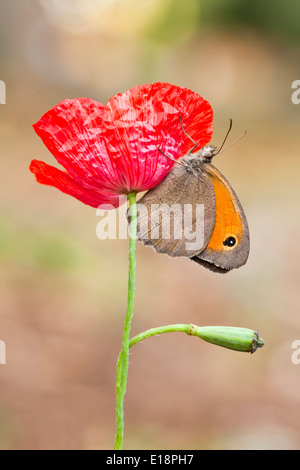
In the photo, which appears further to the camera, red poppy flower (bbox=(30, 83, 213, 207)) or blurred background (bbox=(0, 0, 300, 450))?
blurred background (bbox=(0, 0, 300, 450))

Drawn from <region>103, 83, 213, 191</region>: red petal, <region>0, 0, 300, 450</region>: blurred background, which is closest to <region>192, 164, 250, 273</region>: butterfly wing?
<region>103, 83, 213, 191</region>: red petal

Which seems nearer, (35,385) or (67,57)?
(35,385)

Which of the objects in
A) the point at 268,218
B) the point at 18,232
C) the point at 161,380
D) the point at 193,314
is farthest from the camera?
the point at 268,218

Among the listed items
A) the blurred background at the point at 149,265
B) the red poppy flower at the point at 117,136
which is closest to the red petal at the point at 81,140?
the red poppy flower at the point at 117,136

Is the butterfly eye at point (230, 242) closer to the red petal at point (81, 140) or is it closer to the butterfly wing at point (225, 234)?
the butterfly wing at point (225, 234)

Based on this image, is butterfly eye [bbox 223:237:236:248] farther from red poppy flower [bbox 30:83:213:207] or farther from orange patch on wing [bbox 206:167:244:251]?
red poppy flower [bbox 30:83:213:207]

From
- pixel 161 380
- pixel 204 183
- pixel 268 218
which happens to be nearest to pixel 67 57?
pixel 268 218

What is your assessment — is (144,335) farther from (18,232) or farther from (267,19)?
(267,19)
